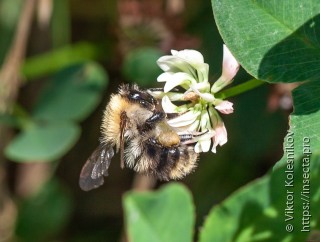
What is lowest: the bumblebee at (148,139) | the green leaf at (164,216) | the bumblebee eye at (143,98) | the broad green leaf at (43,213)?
the broad green leaf at (43,213)

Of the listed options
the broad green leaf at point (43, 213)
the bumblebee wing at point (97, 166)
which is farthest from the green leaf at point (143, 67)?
the bumblebee wing at point (97, 166)

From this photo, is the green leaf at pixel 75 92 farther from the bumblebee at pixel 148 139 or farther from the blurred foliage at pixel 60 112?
the bumblebee at pixel 148 139

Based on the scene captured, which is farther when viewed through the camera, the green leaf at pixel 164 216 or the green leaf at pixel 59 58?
the green leaf at pixel 59 58

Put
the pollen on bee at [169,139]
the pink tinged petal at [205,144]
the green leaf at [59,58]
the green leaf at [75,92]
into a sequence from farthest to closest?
the green leaf at [59,58] → the green leaf at [75,92] → the pollen on bee at [169,139] → the pink tinged petal at [205,144]

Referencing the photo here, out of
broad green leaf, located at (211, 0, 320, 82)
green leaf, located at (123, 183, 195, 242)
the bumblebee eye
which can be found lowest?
green leaf, located at (123, 183, 195, 242)

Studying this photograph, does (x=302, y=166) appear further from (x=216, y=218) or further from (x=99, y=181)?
(x=99, y=181)

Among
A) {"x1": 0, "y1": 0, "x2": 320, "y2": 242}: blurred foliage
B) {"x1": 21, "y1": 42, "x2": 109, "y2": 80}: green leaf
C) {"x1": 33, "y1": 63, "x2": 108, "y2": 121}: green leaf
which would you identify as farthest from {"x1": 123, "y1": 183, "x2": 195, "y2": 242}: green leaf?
{"x1": 21, "y1": 42, "x2": 109, "y2": 80}: green leaf

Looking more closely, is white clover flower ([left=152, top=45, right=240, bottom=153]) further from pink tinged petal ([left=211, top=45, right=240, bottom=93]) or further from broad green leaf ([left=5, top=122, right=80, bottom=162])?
broad green leaf ([left=5, top=122, right=80, bottom=162])
